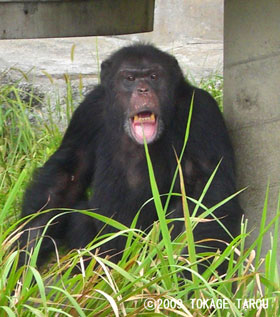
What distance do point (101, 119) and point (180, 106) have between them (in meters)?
0.58

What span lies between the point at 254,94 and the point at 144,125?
0.70 meters

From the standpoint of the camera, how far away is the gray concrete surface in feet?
29.3

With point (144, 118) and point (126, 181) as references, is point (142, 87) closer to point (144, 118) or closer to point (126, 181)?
point (144, 118)

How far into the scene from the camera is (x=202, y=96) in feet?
18.6

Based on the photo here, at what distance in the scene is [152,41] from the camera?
10.6 meters

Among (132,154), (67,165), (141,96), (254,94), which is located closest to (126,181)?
(132,154)

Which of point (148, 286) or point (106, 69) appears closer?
point (148, 286)

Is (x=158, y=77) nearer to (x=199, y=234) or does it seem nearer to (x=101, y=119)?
(x=101, y=119)

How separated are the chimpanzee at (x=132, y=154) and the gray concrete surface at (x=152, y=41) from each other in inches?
80.1

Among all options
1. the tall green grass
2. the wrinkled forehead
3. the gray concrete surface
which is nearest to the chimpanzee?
the wrinkled forehead

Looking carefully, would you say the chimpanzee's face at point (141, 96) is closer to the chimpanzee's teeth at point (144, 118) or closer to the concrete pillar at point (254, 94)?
the chimpanzee's teeth at point (144, 118)

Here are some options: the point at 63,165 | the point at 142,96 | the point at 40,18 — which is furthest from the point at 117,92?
the point at 40,18

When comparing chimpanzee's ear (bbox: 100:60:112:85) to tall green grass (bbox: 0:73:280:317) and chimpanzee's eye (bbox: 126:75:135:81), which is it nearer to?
chimpanzee's eye (bbox: 126:75:135:81)

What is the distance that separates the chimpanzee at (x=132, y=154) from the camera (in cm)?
541
